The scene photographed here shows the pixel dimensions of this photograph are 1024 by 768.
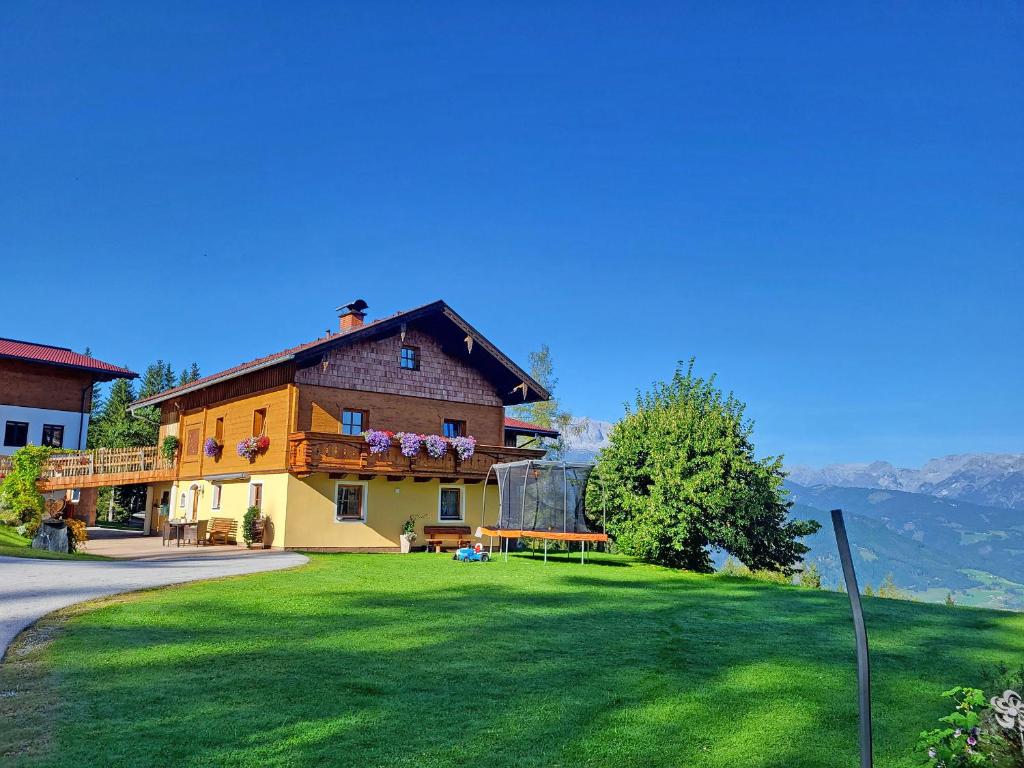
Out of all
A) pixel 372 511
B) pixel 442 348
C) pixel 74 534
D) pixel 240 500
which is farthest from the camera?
pixel 442 348

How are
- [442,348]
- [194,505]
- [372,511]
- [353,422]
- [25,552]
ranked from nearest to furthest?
[25,552] → [372,511] → [353,422] → [442,348] → [194,505]

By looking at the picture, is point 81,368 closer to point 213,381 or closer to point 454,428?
point 213,381

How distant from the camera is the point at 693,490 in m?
20.1

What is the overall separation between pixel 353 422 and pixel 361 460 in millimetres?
2415

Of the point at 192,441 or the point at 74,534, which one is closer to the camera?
the point at 74,534

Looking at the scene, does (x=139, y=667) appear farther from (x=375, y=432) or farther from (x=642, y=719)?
(x=375, y=432)

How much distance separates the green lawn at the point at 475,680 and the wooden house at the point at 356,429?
10.7 meters

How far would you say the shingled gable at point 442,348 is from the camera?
2444 centimetres

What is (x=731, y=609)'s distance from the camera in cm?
1264

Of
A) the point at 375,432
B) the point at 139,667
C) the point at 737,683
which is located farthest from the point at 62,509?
the point at 737,683

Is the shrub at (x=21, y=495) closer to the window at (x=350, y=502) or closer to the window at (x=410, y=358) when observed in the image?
the window at (x=350, y=502)

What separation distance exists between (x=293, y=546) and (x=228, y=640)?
14902 millimetres

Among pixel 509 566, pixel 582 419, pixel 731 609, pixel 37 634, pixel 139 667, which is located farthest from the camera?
pixel 582 419

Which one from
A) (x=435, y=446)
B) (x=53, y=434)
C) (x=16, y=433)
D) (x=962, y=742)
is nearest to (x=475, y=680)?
(x=962, y=742)
